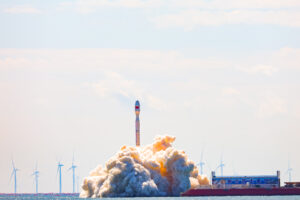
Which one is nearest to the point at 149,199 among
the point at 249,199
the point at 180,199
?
the point at 180,199

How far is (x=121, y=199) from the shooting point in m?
193

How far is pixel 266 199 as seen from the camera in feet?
625

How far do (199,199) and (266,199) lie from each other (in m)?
15.4

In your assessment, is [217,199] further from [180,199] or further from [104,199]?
[104,199]

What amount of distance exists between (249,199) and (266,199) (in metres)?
4.39

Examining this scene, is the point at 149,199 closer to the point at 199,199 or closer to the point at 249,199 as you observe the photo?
the point at 199,199

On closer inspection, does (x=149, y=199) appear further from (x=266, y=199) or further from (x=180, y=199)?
(x=266, y=199)

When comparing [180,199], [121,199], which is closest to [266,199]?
[180,199]

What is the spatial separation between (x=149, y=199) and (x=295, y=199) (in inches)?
1268

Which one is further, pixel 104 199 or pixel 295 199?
pixel 104 199

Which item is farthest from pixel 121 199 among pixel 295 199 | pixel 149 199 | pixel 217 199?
pixel 295 199

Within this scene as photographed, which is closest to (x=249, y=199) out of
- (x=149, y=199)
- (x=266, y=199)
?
(x=266, y=199)

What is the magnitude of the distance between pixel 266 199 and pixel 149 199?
26.3 meters

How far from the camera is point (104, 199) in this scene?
200 meters
